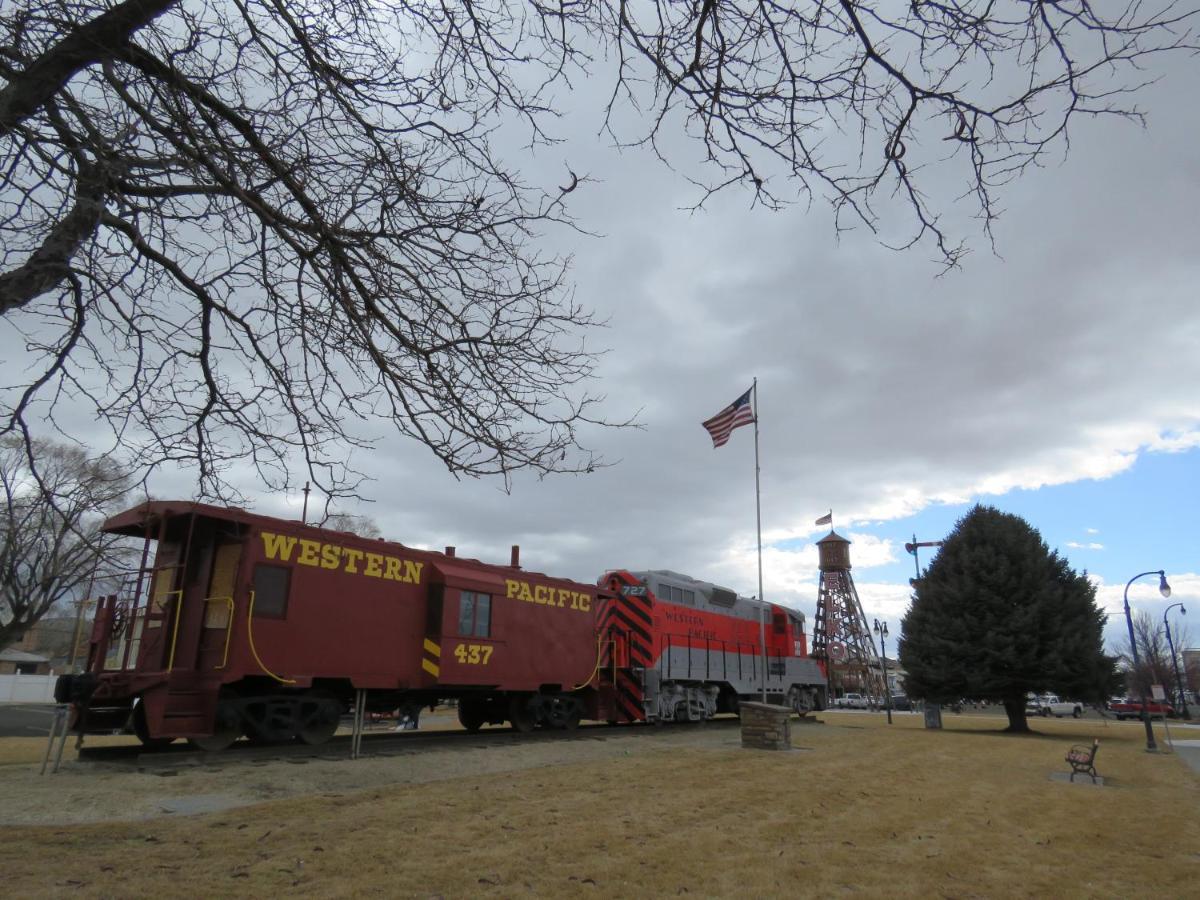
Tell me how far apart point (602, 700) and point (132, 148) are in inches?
610

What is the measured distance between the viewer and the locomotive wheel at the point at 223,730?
34.3 ft

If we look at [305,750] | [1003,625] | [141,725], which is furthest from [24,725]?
[1003,625]

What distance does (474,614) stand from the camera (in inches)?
549

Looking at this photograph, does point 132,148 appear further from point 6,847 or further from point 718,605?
Result: point 718,605

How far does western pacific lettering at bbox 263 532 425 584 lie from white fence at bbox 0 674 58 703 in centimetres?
4649

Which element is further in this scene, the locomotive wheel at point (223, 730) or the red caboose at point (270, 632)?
the locomotive wheel at point (223, 730)

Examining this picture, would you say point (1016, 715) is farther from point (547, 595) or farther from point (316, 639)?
point (316, 639)

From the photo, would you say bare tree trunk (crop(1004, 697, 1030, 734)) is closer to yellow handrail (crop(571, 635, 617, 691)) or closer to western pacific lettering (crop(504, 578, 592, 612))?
yellow handrail (crop(571, 635, 617, 691))

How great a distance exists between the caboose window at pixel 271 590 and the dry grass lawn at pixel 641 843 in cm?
346

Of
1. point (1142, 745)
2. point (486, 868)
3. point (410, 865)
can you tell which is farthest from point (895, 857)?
point (1142, 745)

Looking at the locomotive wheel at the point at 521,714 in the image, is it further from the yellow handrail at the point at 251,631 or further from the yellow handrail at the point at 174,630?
the yellow handrail at the point at 174,630

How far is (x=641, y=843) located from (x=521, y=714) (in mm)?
9645

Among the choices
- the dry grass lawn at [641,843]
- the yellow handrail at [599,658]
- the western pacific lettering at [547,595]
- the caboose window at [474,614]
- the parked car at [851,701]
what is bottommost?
the parked car at [851,701]

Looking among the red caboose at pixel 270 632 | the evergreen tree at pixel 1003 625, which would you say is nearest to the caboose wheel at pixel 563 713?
the red caboose at pixel 270 632
